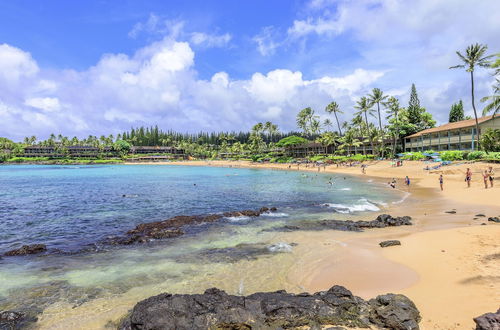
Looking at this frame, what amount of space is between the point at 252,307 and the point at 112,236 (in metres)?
12.5

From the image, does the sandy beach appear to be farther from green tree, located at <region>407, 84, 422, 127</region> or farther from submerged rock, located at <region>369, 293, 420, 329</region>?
green tree, located at <region>407, 84, 422, 127</region>

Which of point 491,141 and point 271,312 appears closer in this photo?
point 271,312

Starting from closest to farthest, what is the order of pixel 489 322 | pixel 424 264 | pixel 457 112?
pixel 489 322 < pixel 424 264 < pixel 457 112

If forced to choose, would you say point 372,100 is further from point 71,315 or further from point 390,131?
point 71,315

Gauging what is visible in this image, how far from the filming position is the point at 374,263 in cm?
1125

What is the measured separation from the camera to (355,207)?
24.7 meters

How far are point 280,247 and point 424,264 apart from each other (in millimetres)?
6095

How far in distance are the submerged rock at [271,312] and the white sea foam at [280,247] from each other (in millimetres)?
5878

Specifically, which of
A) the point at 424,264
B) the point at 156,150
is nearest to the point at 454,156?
the point at 424,264

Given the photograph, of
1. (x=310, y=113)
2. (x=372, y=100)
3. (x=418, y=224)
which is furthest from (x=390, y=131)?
(x=418, y=224)

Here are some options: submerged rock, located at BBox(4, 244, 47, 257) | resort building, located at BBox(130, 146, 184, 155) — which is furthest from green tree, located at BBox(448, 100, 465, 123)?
resort building, located at BBox(130, 146, 184, 155)

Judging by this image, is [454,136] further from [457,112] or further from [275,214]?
[275,214]

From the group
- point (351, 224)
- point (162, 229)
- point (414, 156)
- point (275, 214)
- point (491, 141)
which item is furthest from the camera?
point (414, 156)

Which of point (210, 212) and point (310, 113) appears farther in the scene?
point (310, 113)
